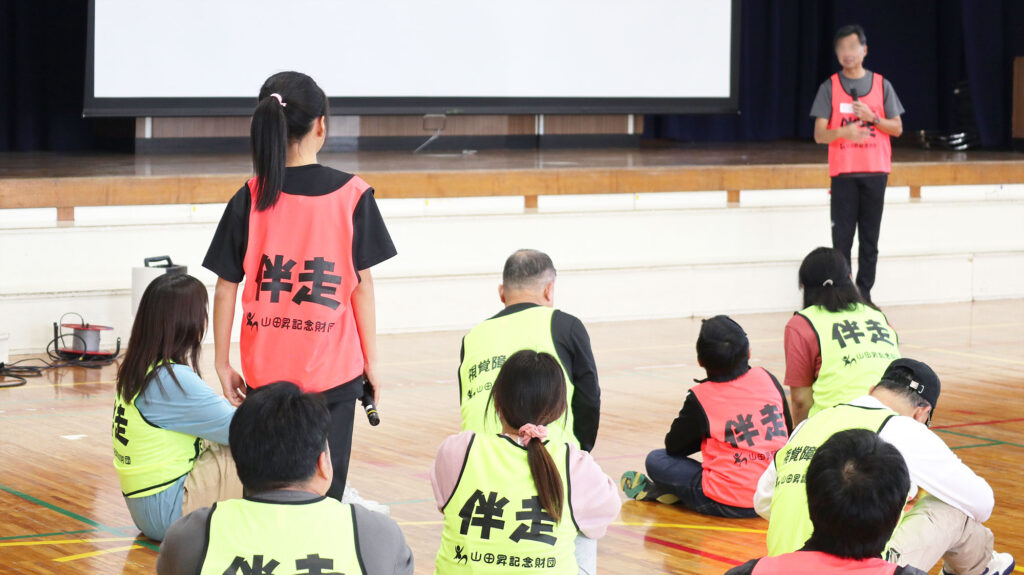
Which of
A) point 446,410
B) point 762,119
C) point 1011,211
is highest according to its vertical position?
point 762,119

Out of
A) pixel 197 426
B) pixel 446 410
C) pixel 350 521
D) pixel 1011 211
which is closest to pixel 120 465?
pixel 197 426

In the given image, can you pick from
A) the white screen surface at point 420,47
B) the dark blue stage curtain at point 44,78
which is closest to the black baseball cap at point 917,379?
the white screen surface at point 420,47

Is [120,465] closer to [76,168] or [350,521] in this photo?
[350,521]

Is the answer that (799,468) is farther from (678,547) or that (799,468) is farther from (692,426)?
(692,426)

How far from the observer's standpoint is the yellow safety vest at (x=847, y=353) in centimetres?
→ 396

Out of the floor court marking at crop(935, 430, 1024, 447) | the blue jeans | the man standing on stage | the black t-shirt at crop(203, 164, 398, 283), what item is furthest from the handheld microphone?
the man standing on stage

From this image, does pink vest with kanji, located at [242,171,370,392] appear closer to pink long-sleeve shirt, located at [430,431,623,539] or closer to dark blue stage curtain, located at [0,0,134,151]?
pink long-sleeve shirt, located at [430,431,623,539]

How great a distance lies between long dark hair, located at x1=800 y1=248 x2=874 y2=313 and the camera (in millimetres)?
4051

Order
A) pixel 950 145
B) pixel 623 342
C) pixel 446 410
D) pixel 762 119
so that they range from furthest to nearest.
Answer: pixel 762 119
pixel 950 145
pixel 623 342
pixel 446 410

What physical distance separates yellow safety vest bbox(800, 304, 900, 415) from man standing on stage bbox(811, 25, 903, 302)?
316 cm

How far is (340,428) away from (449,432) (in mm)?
1990

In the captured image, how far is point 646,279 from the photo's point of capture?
303 inches

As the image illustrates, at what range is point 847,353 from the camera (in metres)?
3.99

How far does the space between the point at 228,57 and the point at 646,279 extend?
3.00 m
